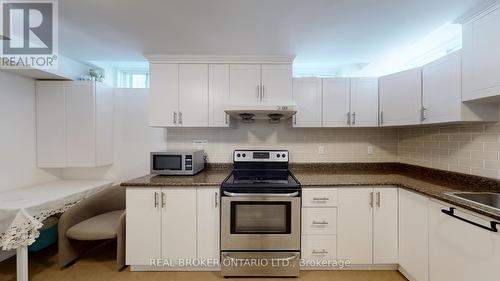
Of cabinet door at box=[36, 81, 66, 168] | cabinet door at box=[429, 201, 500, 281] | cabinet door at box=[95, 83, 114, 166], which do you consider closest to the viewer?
cabinet door at box=[429, 201, 500, 281]

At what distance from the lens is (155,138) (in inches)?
119

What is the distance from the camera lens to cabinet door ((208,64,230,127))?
263cm

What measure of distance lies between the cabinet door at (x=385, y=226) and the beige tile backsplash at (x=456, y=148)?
0.63m

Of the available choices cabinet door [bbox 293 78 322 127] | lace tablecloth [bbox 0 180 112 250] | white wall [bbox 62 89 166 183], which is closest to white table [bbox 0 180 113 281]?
lace tablecloth [bbox 0 180 112 250]

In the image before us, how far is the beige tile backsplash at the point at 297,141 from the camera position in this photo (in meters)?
2.93

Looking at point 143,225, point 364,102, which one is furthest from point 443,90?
point 143,225

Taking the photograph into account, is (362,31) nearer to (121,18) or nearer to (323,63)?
(323,63)

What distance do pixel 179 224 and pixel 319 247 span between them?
54.7 inches

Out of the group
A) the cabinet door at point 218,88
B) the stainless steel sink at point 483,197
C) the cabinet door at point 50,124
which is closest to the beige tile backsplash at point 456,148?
the stainless steel sink at point 483,197

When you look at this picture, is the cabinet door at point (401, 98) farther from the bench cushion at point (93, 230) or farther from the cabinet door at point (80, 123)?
the cabinet door at point (80, 123)

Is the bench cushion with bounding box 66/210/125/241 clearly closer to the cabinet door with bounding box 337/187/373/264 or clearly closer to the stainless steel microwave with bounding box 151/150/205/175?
the stainless steel microwave with bounding box 151/150/205/175

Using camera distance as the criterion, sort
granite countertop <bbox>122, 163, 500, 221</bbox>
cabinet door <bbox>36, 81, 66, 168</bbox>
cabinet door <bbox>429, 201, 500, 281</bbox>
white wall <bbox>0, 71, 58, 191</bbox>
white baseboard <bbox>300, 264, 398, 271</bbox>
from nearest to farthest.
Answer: cabinet door <bbox>429, 201, 500, 281</bbox>, granite countertop <bbox>122, 163, 500, 221</bbox>, white baseboard <bbox>300, 264, 398, 271</bbox>, white wall <bbox>0, 71, 58, 191</bbox>, cabinet door <bbox>36, 81, 66, 168</bbox>

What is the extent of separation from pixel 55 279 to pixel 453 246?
333 centimetres

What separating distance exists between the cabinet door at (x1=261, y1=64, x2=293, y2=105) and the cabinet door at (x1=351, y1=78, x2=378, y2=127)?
30.3 inches
